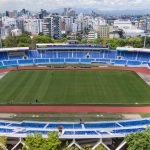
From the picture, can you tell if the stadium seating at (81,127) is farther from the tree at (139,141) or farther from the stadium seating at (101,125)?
the tree at (139,141)

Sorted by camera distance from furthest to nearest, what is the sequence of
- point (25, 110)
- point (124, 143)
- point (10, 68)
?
point (10, 68) < point (25, 110) < point (124, 143)

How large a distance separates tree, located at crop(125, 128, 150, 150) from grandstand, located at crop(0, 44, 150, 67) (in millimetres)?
51619

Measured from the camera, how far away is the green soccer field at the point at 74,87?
46.1 metres

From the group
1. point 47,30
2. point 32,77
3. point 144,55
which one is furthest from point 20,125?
point 47,30

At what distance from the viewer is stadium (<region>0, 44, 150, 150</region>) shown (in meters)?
29.7

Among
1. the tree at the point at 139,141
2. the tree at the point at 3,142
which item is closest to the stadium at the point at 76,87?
the tree at the point at 3,142

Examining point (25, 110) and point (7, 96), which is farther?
point (7, 96)

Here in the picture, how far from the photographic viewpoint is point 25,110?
41.2m

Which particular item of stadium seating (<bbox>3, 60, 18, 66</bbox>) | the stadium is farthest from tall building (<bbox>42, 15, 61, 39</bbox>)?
stadium seating (<bbox>3, 60, 18, 66</bbox>)

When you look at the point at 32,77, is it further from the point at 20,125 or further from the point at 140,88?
the point at 20,125

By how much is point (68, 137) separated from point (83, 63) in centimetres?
5133

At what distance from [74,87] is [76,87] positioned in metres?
0.37

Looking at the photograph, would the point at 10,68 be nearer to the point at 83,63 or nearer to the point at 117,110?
the point at 83,63

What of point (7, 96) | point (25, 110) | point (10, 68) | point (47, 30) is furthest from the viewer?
point (47, 30)
